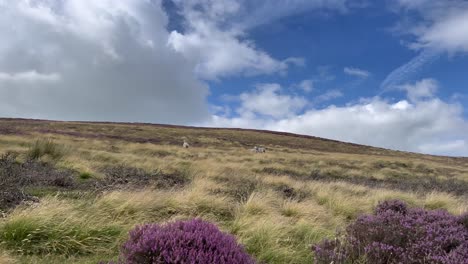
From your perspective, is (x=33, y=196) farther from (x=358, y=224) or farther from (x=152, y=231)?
(x=358, y=224)

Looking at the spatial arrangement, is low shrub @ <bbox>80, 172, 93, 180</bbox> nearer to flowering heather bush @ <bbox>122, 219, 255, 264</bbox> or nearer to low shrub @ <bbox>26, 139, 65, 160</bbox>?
low shrub @ <bbox>26, 139, 65, 160</bbox>

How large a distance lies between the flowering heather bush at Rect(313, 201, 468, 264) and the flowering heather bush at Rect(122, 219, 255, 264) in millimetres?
1294

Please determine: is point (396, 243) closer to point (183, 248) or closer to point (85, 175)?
point (183, 248)

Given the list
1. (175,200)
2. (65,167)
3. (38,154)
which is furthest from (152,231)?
(38,154)

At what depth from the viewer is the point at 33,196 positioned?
747 centimetres

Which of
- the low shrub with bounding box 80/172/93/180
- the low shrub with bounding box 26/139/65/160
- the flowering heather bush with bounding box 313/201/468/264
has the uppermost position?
the flowering heather bush with bounding box 313/201/468/264

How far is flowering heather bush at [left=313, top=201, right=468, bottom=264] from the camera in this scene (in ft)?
13.9

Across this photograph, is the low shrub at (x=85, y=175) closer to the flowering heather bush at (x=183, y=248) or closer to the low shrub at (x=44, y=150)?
the low shrub at (x=44, y=150)

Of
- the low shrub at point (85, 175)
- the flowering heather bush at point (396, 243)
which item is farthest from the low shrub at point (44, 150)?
the flowering heather bush at point (396, 243)

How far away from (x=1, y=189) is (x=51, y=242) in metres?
3.11

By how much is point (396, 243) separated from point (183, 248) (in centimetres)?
280

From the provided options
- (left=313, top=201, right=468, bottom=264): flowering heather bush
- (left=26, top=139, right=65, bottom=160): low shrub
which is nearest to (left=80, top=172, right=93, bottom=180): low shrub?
(left=26, top=139, right=65, bottom=160): low shrub

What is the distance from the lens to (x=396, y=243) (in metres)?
4.74

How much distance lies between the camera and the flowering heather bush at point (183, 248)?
317 cm
